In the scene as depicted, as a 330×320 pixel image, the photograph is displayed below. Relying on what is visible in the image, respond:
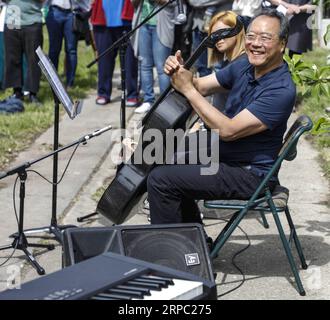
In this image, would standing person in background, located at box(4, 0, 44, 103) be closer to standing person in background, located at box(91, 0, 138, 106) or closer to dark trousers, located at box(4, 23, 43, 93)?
dark trousers, located at box(4, 23, 43, 93)

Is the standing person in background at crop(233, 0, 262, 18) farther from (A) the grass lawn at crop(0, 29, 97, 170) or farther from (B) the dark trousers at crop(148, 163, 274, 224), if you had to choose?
(B) the dark trousers at crop(148, 163, 274, 224)

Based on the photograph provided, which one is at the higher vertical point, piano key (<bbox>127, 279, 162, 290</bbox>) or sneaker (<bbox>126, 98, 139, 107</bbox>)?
piano key (<bbox>127, 279, 162, 290</bbox>)

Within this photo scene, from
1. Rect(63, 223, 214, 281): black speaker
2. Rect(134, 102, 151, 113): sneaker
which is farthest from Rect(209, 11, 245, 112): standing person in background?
Rect(134, 102, 151, 113): sneaker

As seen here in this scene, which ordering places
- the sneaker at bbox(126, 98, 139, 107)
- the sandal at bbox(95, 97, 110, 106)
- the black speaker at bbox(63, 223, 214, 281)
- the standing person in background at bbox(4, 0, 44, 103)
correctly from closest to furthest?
the black speaker at bbox(63, 223, 214, 281), the standing person in background at bbox(4, 0, 44, 103), the sneaker at bbox(126, 98, 139, 107), the sandal at bbox(95, 97, 110, 106)

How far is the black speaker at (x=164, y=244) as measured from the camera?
4.12 m

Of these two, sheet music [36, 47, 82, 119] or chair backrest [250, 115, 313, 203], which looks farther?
sheet music [36, 47, 82, 119]

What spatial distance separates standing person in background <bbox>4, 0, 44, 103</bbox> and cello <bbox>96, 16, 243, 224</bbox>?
4.43m

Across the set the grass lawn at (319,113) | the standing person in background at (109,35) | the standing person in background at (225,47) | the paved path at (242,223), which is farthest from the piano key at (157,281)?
the standing person in background at (109,35)

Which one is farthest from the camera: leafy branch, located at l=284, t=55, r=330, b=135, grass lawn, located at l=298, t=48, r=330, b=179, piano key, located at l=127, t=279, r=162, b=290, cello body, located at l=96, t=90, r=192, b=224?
grass lawn, located at l=298, t=48, r=330, b=179

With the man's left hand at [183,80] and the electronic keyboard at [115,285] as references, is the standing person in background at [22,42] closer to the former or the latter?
the man's left hand at [183,80]

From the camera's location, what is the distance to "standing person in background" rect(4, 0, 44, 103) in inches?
348

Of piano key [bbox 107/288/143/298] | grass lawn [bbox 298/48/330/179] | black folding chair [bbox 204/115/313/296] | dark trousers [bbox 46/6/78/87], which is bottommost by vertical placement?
grass lawn [bbox 298/48/330/179]

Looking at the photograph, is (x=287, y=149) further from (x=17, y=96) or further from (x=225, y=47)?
(x=17, y=96)
